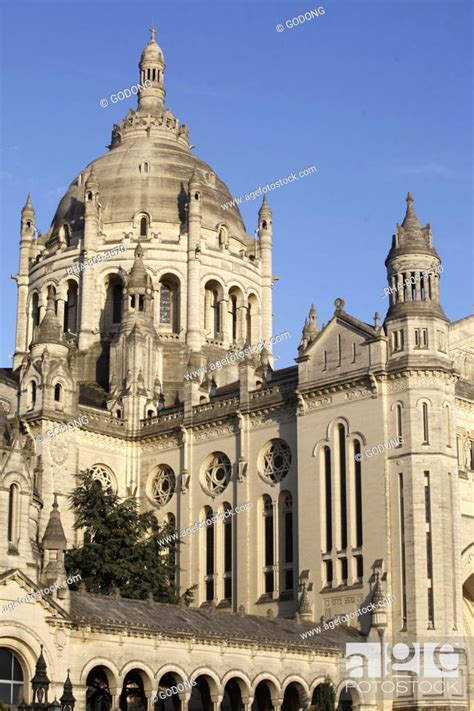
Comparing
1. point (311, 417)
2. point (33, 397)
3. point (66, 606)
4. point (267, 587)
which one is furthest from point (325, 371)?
point (66, 606)

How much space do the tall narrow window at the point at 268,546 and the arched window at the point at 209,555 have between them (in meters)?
3.77

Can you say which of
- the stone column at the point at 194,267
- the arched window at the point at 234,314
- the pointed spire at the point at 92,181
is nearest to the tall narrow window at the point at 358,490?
the stone column at the point at 194,267

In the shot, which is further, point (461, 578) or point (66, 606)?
point (461, 578)

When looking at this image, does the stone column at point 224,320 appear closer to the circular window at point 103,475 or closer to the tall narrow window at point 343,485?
the circular window at point 103,475

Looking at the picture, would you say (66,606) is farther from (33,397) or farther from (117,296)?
(117,296)

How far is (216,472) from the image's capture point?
73688 millimetres

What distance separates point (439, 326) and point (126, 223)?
102 ft

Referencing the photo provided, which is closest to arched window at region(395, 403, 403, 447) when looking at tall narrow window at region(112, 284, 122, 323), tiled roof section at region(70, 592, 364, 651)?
tiled roof section at region(70, 592, 364, 651)

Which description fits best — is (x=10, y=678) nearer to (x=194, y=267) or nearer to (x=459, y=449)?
(x=459, y=449)

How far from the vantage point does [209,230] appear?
9044cm

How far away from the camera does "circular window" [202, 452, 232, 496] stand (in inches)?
2872

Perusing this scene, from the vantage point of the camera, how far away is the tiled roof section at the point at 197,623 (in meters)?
50.0

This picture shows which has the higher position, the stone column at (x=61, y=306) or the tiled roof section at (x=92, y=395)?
the stone column at (x=61, y=306)

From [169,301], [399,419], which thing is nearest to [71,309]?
[169,301]
